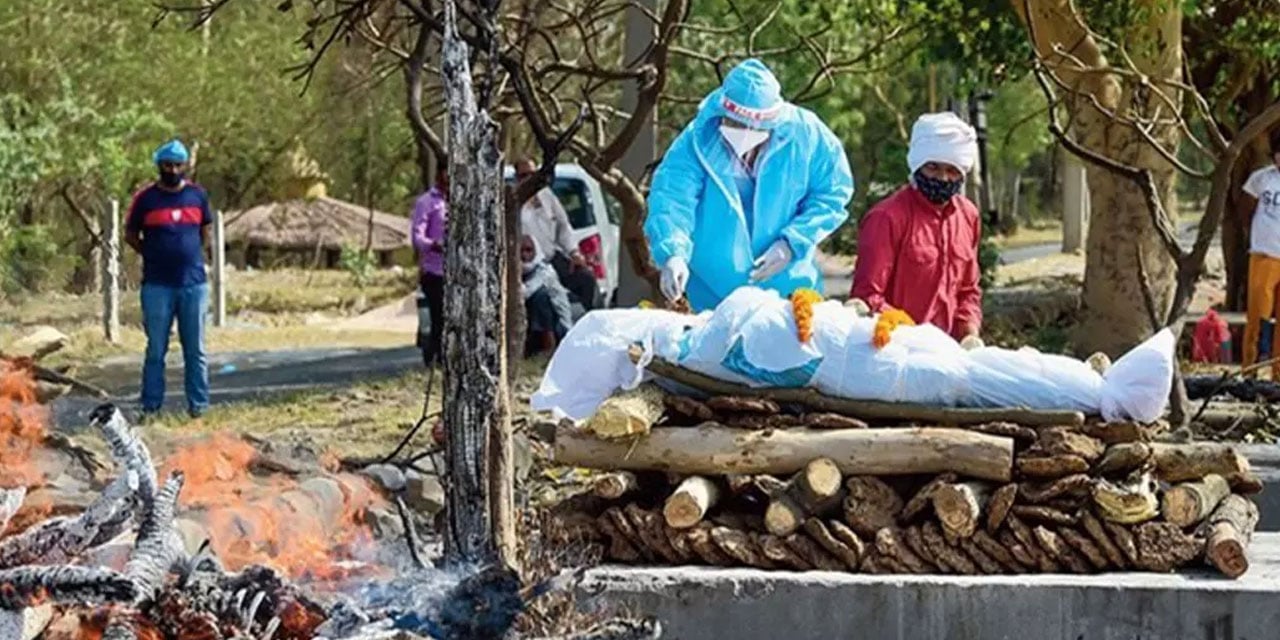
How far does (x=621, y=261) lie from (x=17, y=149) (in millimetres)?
12769

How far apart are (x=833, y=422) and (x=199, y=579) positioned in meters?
2.22

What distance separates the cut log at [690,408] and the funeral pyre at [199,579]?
1.06m

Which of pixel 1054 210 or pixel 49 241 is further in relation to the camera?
pixel 1054 210

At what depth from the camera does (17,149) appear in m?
27.1

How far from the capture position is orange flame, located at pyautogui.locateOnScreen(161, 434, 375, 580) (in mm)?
7578

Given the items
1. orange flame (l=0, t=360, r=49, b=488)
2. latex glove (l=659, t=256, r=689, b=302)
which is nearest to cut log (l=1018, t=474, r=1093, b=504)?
latex glove (l=659, t=256, r=689, b=302)

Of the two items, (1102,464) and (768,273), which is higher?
(768,273)

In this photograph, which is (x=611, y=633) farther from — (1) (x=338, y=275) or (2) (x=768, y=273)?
(1) (x=338, y=275)

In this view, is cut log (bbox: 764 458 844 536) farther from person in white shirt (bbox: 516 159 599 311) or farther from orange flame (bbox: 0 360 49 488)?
person in white shirt (bbox: 516 159 599 311)

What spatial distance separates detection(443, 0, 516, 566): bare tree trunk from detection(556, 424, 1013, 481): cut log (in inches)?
80.8

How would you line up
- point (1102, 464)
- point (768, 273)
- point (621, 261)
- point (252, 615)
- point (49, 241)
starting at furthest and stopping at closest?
1. point (49, 241)
2. point (621, 261)
3. point (768, 273)
4. point (1102, 464)
5. point (252, 615)

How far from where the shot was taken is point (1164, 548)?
23.9 feet

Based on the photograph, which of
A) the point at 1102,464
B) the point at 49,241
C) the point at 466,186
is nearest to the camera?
the point at 466,186

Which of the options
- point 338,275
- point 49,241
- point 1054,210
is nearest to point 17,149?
point 49,241
